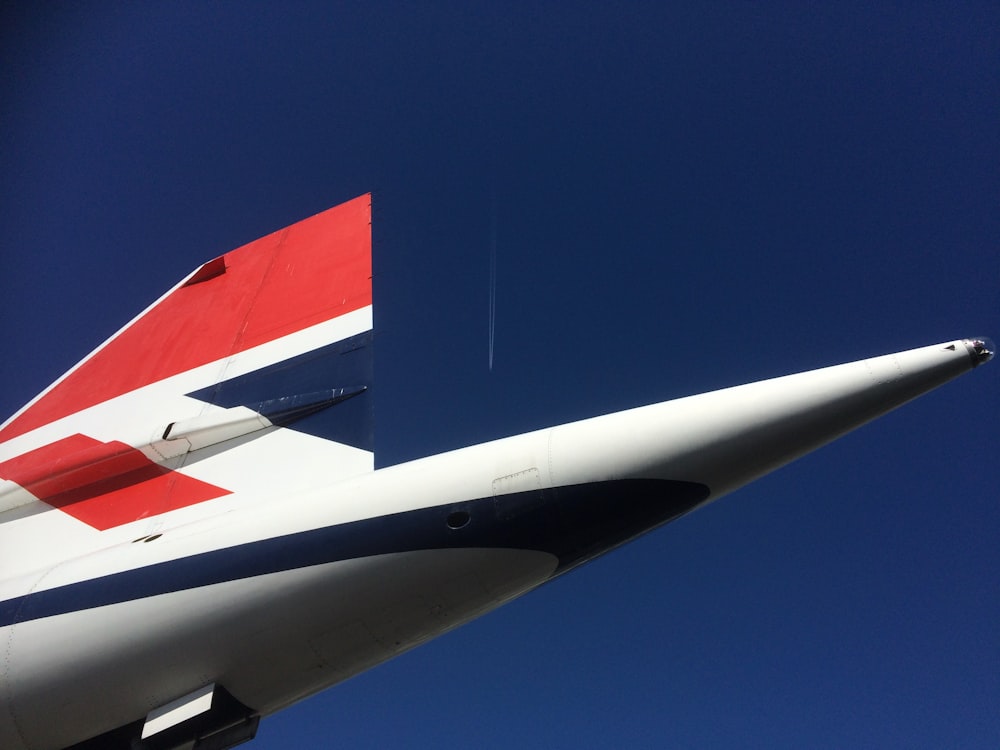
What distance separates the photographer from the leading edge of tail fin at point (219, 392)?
466 cm

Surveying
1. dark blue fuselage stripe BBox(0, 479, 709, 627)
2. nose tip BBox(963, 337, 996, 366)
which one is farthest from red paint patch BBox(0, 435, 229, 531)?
nose tip BBox(963, 337, 996, 366)

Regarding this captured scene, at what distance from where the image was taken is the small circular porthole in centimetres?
327

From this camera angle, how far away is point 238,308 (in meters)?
6.09

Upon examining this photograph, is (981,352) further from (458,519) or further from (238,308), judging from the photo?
(238,308)

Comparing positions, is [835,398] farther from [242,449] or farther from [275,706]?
[242,449]

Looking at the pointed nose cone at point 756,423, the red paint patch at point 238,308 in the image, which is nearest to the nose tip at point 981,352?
the pointed nose cone at point 756,423

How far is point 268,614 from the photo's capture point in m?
3.26

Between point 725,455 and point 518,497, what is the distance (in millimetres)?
1086

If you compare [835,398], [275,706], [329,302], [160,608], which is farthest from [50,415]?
[835,398]

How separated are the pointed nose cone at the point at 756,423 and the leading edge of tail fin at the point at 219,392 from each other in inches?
75.1

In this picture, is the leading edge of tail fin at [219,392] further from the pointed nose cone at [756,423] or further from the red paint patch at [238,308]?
the pointed nose cone at [756,423]

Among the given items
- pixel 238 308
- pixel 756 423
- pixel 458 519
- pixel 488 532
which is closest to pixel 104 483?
pixel 238 308

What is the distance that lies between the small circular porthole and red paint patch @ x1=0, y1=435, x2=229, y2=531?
205cm

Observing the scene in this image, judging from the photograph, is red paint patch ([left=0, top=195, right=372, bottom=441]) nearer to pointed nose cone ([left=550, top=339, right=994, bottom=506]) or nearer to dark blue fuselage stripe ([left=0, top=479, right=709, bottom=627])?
dark blue fuselage stripe ([left=0, top=479, right=709, bottom=627])
